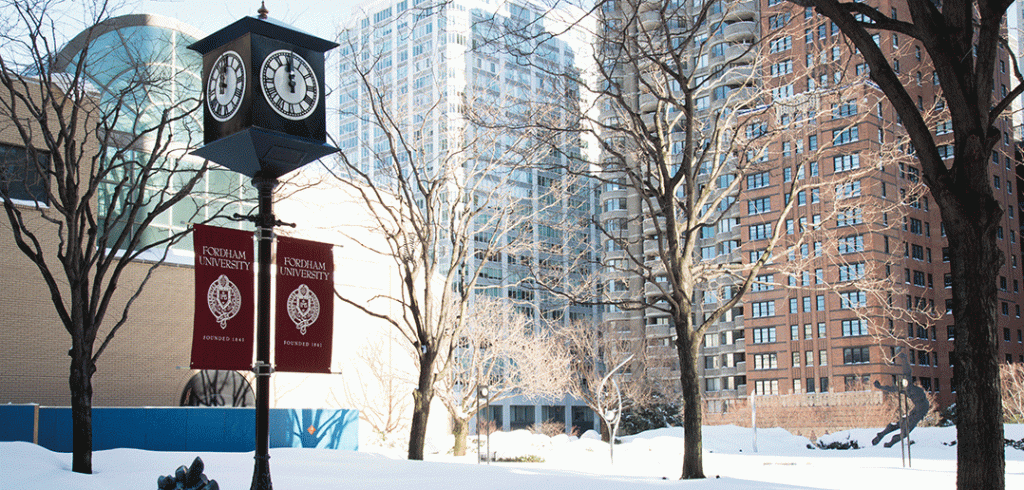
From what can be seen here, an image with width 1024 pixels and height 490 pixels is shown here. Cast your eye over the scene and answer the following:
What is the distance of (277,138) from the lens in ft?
30.0

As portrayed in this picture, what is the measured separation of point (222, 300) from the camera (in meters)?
9.37

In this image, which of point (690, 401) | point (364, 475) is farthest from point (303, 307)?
point (690, 401)

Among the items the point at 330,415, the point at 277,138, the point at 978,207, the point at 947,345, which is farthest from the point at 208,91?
the point at 947,345

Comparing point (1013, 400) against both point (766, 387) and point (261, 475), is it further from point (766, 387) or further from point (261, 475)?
point (261, 475)

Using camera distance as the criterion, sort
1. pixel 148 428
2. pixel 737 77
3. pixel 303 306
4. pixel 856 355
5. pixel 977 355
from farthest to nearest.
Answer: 1. pixel 856 355
2. pixel 148 428
3. pixel 737 77
4. pixel 303 306
5. pixel 977 355

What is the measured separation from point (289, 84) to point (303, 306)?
256 cm

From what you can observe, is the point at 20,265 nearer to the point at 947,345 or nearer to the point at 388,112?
the point at 388,112

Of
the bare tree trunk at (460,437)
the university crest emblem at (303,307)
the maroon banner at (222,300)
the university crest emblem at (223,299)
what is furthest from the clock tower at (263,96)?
the bare tree trunk at (460,437)

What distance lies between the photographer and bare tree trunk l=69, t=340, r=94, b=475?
15315mm

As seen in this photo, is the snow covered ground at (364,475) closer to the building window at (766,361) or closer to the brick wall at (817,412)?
the brick wall at (817,412)

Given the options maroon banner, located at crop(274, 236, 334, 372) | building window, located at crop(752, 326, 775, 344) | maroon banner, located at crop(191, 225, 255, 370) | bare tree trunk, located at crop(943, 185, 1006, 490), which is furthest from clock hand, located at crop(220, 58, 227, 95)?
building window, located at crop(752, 326, 775, 344)

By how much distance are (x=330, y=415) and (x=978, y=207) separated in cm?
2757

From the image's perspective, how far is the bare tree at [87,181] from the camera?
53.9 feet

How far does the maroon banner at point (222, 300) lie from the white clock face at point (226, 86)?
1.31 metres
